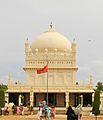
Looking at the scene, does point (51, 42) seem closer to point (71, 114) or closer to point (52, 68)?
point (52, 68)

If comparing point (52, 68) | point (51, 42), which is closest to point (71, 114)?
point (52, 68)

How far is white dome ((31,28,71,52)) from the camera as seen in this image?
58875 mm

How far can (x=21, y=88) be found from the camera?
179 feet

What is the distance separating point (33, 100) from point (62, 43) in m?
8.67

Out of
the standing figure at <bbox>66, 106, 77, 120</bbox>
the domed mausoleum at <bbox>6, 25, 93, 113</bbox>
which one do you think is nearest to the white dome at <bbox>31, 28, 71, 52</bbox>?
the domed mausoleum at <bbox>6, 25, 93, 113</bbox>

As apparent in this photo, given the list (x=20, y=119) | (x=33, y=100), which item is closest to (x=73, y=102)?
(x=33, y=100)

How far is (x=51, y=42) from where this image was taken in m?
59.2

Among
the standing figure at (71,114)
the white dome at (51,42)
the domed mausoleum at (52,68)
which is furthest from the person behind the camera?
the white dome at (51,42)

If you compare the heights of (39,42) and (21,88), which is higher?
(39,42)

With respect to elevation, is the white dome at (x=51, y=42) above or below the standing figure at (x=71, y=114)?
above

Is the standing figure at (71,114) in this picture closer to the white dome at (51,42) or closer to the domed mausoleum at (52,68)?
the domed mausoleum at (52,68)

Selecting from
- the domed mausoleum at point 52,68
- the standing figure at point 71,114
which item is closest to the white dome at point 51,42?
the domed mausoleum at point 52,68

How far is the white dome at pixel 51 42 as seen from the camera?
193 feet

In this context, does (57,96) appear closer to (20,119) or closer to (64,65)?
(64,65)
